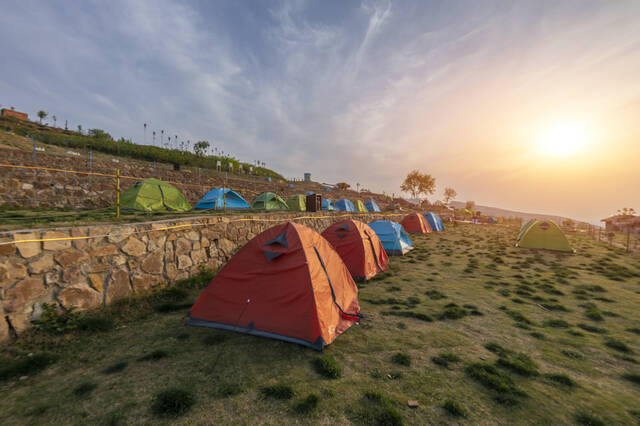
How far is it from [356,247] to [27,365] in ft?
22.8

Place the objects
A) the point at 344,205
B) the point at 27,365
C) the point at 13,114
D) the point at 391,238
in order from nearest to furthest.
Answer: the point at 27,365
the point at 391,238
the point at 344,205
the point at 13,114

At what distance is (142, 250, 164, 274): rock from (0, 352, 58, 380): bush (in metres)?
2.06

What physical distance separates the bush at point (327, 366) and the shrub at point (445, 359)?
1.56m

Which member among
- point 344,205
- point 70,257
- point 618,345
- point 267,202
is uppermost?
point 344,205

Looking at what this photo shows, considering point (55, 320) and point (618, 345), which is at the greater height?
point (55, 320)

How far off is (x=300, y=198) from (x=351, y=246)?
13.0 m

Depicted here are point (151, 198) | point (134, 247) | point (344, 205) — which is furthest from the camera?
point (344, 205)

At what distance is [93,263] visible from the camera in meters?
4.37

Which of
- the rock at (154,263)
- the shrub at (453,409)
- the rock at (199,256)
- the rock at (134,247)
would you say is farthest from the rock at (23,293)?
the shrub at (453,409)

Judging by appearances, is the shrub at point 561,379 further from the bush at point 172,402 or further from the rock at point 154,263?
the rock at point 154,263

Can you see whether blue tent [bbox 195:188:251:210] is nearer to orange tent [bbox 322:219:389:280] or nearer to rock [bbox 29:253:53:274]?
orange tent [bbox 322:219:389:280]

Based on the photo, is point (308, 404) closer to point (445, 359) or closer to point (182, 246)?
point (445, 359)

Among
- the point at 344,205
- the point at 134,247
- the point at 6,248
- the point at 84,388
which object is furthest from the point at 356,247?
the point at 344,205

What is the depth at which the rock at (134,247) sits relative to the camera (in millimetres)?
4918
